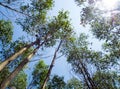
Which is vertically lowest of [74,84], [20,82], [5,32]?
[74,84]

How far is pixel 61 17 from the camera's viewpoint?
1992 centimetres

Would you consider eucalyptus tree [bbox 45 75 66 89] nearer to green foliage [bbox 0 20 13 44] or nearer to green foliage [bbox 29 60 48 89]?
green foliage [bbox 29 60 48 89]

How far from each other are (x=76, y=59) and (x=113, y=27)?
22.2ft

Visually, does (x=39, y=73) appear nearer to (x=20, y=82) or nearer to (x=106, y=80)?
(x=20, y=82)

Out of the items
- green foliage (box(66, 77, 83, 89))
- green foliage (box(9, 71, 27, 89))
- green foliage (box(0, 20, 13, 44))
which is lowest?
green foliage (box(66, 77, 83, 89))

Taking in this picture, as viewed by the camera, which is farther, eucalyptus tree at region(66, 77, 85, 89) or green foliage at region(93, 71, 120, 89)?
eucalyptus tree at region(66, 77, 85, 89)

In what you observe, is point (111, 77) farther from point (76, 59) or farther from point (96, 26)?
point (96, 26)

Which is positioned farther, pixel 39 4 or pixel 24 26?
pixel 24 26

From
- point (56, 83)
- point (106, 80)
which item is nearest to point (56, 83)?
point (56, 83)

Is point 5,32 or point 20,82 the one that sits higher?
point 5,32

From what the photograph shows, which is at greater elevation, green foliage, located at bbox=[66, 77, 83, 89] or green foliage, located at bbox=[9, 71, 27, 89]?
green foliage, located at bbox=[9, 71, 27, 89]

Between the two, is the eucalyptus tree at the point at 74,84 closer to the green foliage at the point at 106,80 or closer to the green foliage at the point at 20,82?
the green foliage at the point at 106,80

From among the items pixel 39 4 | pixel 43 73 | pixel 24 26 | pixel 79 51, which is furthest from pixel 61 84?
pixel 39 4

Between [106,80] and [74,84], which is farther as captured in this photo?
[74,84]
